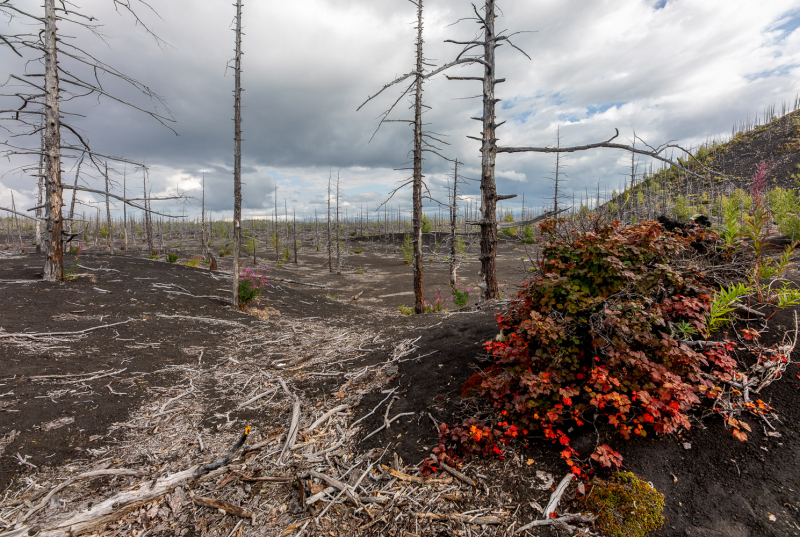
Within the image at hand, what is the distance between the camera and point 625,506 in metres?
2.15

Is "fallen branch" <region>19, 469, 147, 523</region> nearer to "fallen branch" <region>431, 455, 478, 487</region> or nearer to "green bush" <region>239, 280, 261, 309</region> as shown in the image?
"fallen branch" <region>431, 455, 478, 487</region>

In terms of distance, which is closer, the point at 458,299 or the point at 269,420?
the point at 269,420

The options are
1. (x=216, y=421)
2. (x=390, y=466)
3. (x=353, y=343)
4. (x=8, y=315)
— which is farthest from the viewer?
(x=353, y=343)

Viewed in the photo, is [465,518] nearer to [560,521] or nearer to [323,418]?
[560,521]

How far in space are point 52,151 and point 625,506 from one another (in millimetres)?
11889

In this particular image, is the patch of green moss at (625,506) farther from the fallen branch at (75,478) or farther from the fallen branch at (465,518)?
the fallen branch at (75,478)

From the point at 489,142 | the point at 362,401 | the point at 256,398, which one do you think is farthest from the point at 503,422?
the point at 489,142

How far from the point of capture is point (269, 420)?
12.9 ft

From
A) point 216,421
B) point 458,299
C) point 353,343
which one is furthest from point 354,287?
point 216,421

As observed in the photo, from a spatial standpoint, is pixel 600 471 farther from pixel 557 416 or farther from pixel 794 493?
pixel 794 493

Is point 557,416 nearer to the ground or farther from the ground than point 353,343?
farther from the ground

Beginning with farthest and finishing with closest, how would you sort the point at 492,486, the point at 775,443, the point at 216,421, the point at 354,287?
the point at 354,287 → the point at 216,421 → the point at 492,486 → the point at 775,443

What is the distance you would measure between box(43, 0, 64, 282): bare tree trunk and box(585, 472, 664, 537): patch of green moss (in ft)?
37.2

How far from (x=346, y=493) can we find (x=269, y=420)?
5.53 ft
